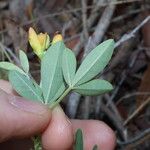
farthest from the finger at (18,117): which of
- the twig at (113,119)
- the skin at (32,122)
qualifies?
the twig at (113,119)

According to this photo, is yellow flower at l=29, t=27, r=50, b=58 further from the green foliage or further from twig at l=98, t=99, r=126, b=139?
twig at l=98, t=99, r=126, b=139

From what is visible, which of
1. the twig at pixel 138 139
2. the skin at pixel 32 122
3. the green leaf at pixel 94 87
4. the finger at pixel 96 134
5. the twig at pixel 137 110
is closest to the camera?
the green leaf at pixel 94 87

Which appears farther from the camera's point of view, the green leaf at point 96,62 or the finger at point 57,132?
the finger at point 57,132

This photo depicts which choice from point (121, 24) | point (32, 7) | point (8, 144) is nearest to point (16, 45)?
point (32, 7)

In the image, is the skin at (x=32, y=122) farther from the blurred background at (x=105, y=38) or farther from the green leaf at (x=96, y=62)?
the blurred background at (x=105, y=38)

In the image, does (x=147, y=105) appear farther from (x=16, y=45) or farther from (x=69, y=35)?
(x=16, y=45)
